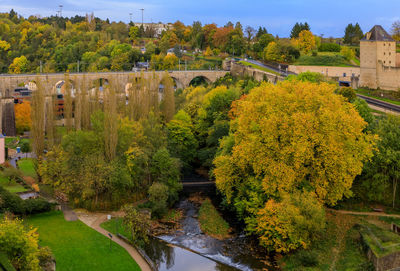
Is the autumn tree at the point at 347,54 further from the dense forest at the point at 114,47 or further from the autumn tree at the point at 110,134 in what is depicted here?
the autumn tree at the point at 110,134

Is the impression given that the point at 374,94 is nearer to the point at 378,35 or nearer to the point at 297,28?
the point at 378,35

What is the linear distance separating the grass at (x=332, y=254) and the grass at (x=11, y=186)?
19.0 metres

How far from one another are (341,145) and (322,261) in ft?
23.0

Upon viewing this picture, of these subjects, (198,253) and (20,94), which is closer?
(198,253)

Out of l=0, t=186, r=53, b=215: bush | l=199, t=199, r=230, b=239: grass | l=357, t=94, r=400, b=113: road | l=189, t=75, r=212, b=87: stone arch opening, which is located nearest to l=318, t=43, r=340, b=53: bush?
l=189, t=75, r=212, b=87: stone arch opening

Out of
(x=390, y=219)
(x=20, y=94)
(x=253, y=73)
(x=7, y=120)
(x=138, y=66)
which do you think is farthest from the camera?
(x=138, y=66)

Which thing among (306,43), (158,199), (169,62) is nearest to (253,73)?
(306,43)

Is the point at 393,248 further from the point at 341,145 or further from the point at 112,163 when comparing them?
the point at 112,163

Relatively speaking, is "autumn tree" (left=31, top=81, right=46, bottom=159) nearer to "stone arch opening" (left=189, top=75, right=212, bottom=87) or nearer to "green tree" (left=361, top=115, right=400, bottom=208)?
"green tree" (left=361, top=115, right=400, bottom=208)

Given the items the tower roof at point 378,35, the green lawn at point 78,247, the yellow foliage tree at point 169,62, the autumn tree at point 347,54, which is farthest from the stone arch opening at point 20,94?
the autumn tree at point 347,54

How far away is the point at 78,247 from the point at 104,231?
287 cm

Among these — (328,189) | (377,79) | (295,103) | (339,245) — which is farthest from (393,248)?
(377,79)

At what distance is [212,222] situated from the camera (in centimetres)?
3059

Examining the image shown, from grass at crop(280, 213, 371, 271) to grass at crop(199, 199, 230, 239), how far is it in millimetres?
5024
